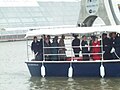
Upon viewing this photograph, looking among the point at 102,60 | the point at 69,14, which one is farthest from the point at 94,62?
the point at 69,14

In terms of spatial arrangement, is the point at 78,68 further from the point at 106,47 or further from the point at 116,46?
the point at 116,46

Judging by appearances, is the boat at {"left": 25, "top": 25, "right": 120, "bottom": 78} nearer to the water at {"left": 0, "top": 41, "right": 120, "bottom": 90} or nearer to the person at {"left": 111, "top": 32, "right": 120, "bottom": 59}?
the water at {"left": 0, "top": 41, "right": 120, "bottom": 90}

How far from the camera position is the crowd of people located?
2381 centimetres

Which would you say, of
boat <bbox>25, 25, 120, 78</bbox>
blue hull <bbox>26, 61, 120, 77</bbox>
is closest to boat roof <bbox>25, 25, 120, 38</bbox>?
boat <bbox>25, 25, 120, 78</bbox>

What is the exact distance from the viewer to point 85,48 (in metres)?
24.4

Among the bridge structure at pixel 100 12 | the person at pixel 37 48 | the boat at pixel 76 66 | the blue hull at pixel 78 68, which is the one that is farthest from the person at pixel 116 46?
the bridge structure at pixel 100 12

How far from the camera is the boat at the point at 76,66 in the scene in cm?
2344

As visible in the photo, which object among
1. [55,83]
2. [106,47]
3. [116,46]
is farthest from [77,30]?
[55,83]

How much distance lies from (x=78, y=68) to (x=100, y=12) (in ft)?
160

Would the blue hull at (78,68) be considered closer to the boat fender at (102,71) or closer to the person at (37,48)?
the boat fender at (102,71)

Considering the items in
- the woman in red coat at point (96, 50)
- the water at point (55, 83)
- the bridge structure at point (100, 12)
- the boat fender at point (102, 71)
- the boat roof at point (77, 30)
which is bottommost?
the water at point (55, 83)

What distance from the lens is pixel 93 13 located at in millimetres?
72125

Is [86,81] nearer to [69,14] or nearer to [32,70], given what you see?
[32,70]

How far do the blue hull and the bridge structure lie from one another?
47301mm
